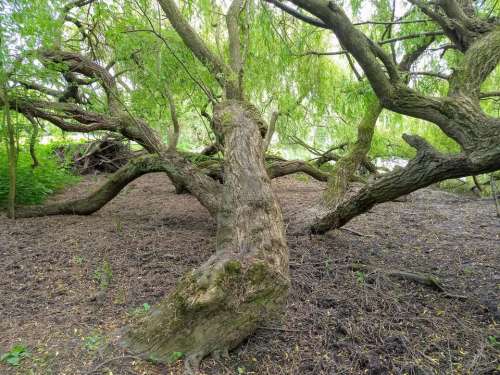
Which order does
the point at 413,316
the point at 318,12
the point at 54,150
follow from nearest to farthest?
the point at 413,316
the point at 318,12
the point at 54,150

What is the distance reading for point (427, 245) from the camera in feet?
11.6

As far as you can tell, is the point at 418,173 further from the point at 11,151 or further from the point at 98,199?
the point at 11,151

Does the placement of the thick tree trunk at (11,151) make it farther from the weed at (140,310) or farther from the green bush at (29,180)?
the weed at (140,310)

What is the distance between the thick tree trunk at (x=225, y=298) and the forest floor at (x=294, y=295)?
9cm

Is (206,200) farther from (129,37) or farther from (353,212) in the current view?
(129,37)

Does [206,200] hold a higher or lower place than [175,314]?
higher

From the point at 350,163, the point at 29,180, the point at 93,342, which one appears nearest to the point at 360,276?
the point at 93,342

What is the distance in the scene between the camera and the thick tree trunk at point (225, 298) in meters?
1.69

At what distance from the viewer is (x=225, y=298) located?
68.1 inches

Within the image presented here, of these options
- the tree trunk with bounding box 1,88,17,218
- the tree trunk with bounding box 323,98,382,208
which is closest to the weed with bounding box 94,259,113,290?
the tree trunk with bounding box 1,88,17,218

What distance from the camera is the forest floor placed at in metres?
1.74

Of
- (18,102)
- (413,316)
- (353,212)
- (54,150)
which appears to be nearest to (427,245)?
(353,212)

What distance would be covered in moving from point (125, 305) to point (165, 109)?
3.52m

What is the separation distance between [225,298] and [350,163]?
3547 mm
